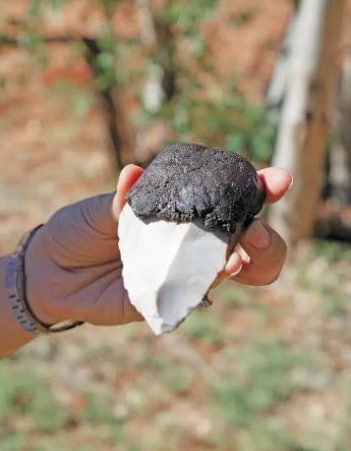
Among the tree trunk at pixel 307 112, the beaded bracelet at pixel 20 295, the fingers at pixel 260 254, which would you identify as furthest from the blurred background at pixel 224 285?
the fingers at pixel 260 254

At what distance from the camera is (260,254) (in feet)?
5.15

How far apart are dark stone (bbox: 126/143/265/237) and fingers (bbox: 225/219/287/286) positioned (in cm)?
4

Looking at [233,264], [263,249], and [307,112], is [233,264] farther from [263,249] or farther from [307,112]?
[307,112]

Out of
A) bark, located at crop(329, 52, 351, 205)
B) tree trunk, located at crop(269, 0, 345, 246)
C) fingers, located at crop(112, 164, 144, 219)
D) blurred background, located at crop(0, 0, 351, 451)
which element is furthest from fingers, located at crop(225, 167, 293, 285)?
bark, located at crop(329, 52, 351, 205)

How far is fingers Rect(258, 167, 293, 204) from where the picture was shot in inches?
58.2

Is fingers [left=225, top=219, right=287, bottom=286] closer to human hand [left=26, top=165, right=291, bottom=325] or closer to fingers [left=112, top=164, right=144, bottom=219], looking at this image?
human hand [left=26, top=165, right=291, bottom=325]

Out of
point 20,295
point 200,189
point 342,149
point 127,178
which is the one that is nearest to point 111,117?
point 342,149

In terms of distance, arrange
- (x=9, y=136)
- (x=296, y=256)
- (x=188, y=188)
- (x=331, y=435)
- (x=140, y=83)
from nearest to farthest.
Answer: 1. (x=188, y=188)
2. (x=331, y=435)
3. (x=296, y=256)
4. (x=140, y=83)
5. (x=9, y=136)

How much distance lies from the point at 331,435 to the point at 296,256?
60.9 inches

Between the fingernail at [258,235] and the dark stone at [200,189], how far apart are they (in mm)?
29

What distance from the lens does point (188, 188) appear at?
1433 mm

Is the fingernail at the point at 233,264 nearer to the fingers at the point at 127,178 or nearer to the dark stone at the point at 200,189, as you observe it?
the dark stone at the point at 200,189

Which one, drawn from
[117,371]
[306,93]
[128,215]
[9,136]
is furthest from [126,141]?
Answer: [128,215]

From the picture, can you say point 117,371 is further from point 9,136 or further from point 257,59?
point 257,59
